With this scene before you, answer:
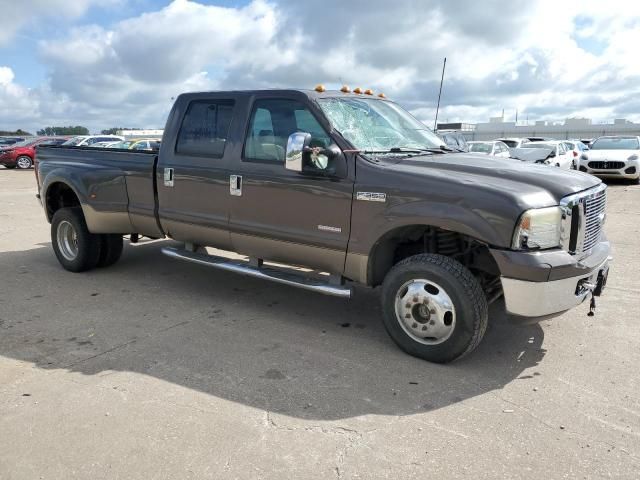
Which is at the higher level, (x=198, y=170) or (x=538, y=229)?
(x=198, y=170)

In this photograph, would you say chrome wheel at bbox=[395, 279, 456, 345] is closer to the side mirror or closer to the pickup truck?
the pickup truck

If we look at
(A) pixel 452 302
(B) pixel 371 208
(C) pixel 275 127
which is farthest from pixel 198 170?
(A) pixel 452 302

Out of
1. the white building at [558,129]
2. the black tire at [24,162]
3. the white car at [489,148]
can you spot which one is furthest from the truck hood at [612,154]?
the white building at [558,129]

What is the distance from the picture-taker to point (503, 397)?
347 cm

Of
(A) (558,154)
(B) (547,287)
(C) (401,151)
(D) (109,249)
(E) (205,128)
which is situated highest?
(E) (205,128)

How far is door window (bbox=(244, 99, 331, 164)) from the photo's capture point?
446 centimetres

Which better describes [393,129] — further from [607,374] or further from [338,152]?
[607,374]

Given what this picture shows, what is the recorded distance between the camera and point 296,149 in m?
4.05

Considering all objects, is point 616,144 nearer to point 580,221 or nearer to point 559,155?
point 559,155

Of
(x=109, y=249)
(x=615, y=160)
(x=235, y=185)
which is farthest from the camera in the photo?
(x=615, y=160)

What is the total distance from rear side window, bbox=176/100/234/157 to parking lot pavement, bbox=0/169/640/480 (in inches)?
58.0

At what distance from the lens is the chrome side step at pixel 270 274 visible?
169 inches

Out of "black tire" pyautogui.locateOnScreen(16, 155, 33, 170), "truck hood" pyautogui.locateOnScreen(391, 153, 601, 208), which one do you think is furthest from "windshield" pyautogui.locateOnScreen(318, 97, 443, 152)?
"black tire" pyautogui.locateOnScreen(16, 155, 33, 170)

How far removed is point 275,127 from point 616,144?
18002mm
